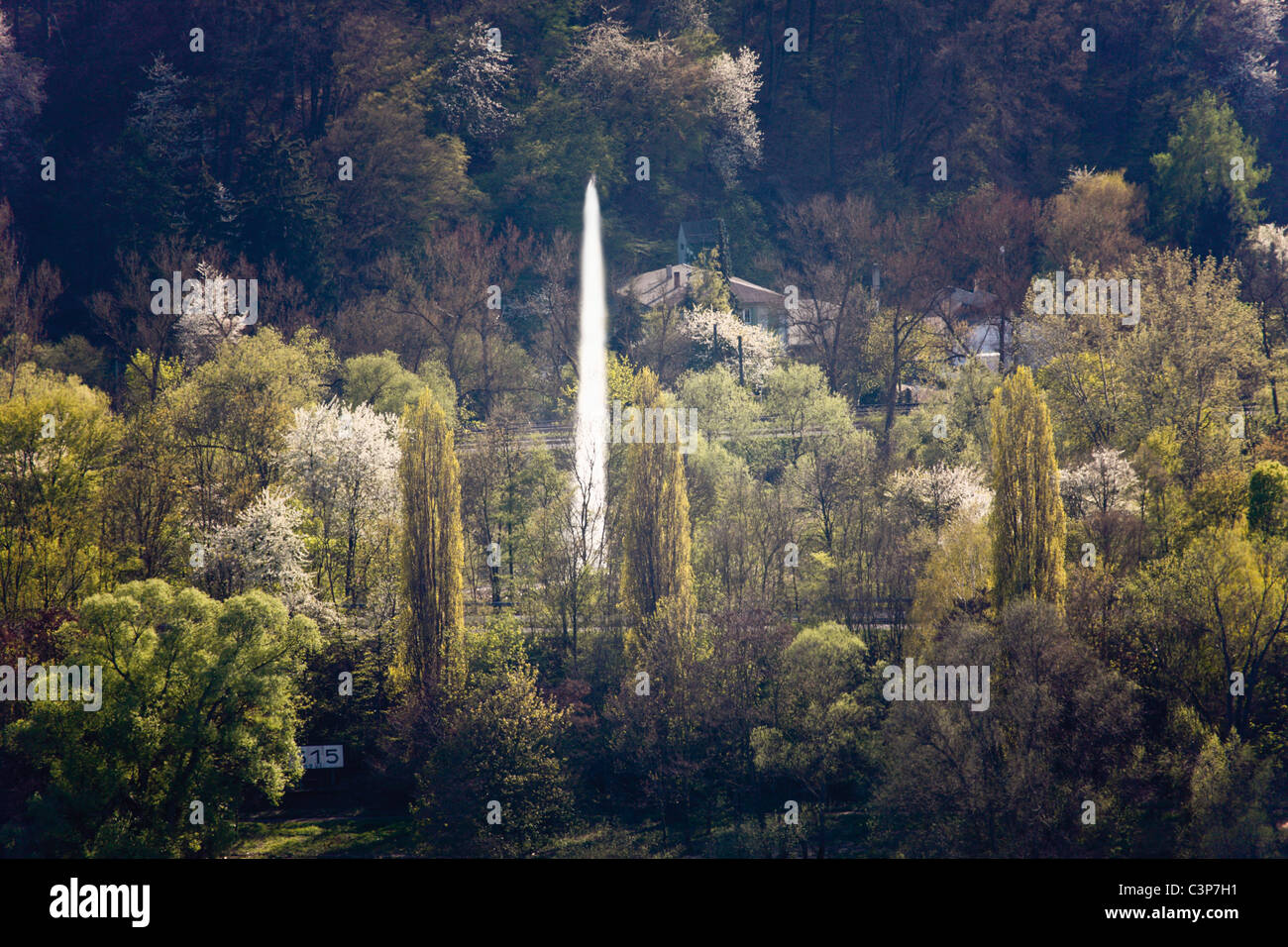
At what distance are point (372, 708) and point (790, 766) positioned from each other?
525 inches

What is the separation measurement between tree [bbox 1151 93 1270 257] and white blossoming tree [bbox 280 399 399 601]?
42.7 m

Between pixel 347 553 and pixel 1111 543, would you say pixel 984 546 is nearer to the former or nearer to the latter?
pixel 1111 543

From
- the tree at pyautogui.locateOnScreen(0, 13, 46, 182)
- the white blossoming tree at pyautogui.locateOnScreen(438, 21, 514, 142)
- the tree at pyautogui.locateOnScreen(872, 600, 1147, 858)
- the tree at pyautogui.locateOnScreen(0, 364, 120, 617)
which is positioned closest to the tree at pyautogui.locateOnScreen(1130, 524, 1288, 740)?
the tree at pyautogui.locateOnScreen(872, 600, 1147, 858)

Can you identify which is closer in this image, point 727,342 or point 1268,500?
point 1268,500

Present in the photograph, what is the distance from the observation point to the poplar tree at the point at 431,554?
145 ft

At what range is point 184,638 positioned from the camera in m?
41.5

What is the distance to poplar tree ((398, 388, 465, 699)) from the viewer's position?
145 feet

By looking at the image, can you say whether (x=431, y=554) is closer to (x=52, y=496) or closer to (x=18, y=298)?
(x=52, y=496)

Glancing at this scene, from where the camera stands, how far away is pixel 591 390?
64250 mm

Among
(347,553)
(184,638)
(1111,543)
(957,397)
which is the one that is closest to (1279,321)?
(957,397)

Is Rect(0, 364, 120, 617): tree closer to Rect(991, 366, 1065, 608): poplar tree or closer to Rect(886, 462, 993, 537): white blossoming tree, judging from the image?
Rect(886, 462, 993, 537): white blossoming tree

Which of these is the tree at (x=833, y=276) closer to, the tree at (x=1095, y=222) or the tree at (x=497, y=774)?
the tree at (x=1095, y=222)

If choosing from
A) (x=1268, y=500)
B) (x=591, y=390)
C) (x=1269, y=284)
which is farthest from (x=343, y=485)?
(x=1269, y=284)

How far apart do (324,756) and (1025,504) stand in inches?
888
